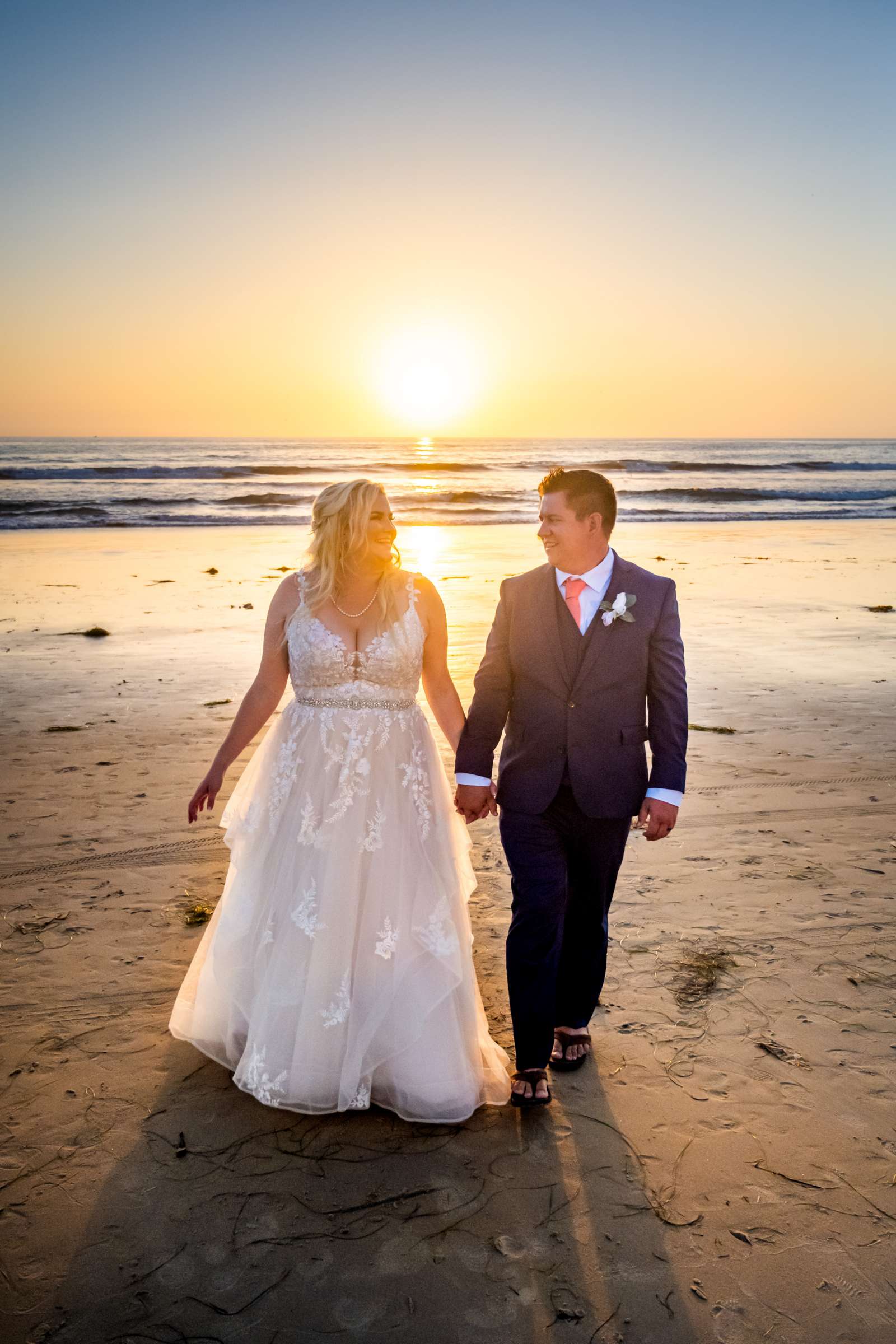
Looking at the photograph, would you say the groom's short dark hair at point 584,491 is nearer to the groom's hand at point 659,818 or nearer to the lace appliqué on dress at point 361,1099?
the groom's hand at point 659,818

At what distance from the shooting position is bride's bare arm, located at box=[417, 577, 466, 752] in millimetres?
3650

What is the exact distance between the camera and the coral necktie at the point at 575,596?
11.4 feet

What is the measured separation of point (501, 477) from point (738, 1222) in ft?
139

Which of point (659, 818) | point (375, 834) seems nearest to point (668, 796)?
point (659, 818)

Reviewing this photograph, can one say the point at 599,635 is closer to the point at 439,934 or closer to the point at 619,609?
the point at 619,609

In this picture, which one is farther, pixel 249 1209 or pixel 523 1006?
pixel 523 1006

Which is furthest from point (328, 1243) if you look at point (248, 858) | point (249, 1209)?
point (248, 858)

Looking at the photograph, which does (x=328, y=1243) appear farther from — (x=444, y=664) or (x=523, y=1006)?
(x=444, y=664)

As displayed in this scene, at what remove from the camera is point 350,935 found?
3.33m

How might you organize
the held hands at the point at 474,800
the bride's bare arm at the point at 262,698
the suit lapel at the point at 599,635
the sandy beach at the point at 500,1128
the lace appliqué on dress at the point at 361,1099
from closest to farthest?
the sandy beach at the point at 500,1128
the lace appliqué on dress at the point at 361,1099
the suit lapel at the point at 599,635
the held hands at the point at 474,800
the bride's bare arm at the point at 262,698

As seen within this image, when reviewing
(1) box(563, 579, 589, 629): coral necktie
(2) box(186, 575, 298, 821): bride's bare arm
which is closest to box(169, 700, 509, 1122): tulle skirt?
(2) box(186, 575, 298, 821): bride's bare arm

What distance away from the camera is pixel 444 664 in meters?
3.79

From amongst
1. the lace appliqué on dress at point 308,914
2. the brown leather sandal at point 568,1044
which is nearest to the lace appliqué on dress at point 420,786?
the lace appliqué on dress at point 308,914

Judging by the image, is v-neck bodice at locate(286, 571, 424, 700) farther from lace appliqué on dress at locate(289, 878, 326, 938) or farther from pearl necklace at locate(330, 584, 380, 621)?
lace appliqué on dress at locate(289, 878, 326, 938)
